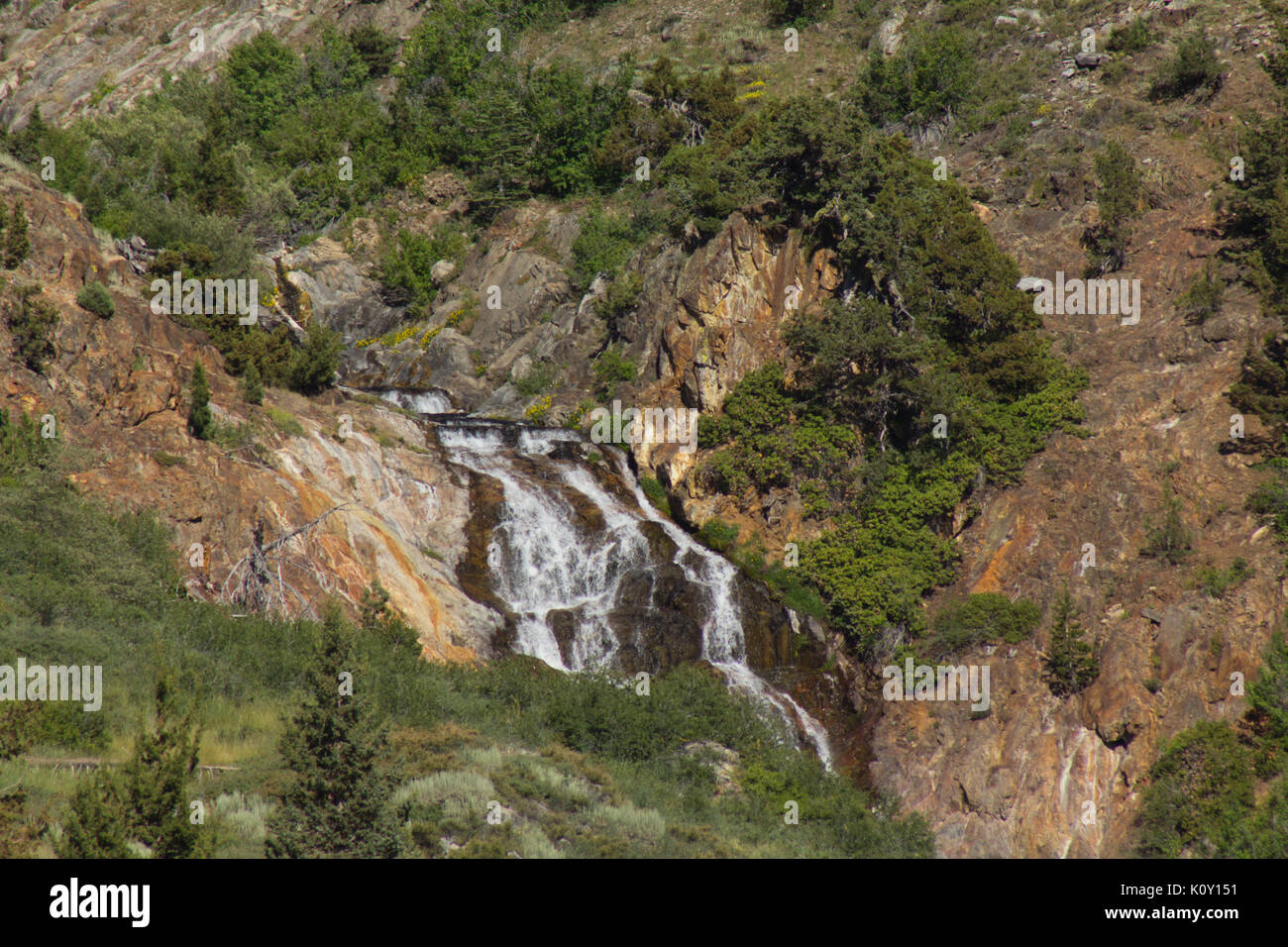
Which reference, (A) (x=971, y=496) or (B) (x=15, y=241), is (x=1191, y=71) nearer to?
(A) (x=971, y=496)

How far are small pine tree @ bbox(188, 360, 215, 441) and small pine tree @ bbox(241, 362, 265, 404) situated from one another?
2059 millimetres

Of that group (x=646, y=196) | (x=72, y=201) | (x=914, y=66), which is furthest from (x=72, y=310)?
(x=914, y=66)

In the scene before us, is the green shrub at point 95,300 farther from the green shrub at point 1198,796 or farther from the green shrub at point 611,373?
the green shrub at point 1198,796

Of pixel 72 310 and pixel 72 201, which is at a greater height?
pixel 72 201

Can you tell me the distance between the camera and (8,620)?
63.0ft

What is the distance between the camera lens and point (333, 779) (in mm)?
14172

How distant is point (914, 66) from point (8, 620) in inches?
1780

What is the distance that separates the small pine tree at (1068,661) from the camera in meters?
24.9

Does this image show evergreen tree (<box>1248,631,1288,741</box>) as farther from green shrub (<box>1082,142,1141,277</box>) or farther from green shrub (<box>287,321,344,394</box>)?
green shrub (<box>287,321,344,394</box>)

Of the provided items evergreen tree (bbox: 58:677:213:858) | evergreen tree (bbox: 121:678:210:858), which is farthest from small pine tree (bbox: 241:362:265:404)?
evergreen tree (bbox: 121:678:210:858)

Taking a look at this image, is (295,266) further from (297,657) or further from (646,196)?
(297,657)

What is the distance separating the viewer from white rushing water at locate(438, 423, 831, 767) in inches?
1101

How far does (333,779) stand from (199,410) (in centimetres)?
1582

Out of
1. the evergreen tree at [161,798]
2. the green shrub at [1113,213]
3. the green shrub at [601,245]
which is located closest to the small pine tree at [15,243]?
the evergreen tree at [161,798]
